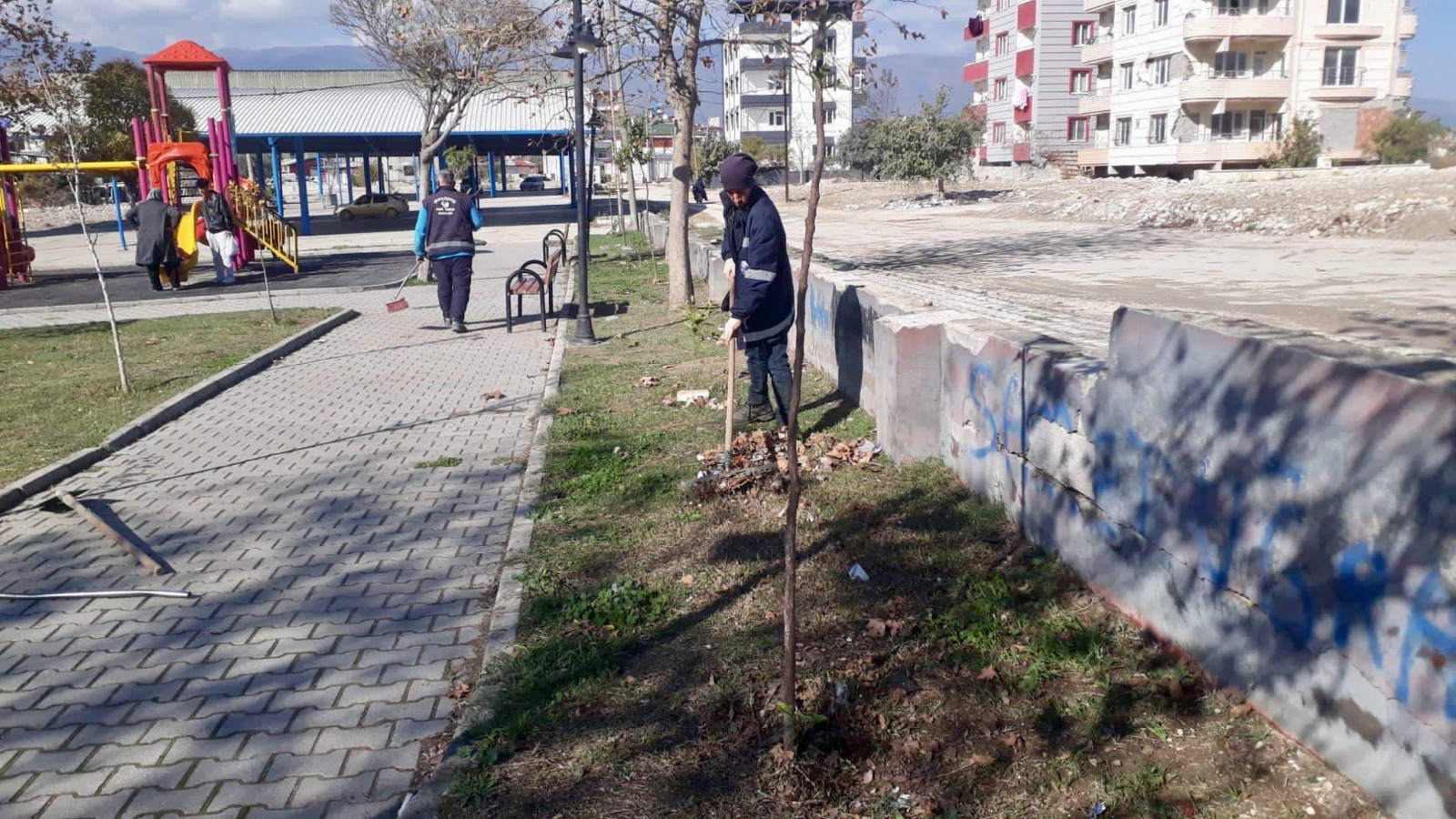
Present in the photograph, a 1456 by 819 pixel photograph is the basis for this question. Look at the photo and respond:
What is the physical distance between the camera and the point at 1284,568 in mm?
3092

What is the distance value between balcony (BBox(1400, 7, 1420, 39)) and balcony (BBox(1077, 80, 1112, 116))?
11.9 m

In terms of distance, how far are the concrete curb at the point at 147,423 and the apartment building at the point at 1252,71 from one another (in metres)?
42.7

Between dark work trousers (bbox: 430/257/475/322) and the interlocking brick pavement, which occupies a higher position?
dark work trousers (bbox: 430/257/475/322)

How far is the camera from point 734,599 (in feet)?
15.2

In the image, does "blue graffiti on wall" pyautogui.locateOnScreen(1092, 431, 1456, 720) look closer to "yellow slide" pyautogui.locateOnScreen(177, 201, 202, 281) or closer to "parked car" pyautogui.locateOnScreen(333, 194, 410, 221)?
"yellow slide" pyautogui.locateOnScreen(177, 201, 202, 281)

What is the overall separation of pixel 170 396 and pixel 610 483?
5.27 metres

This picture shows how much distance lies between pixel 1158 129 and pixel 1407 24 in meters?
10.2

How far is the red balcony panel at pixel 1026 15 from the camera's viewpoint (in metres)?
60.1

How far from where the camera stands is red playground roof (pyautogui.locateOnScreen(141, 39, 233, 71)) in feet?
80.0

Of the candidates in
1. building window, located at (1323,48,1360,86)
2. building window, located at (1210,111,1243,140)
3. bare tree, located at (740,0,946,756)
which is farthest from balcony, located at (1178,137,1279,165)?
bare tree, located at (740,0,946,756)

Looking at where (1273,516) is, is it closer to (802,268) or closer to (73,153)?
(802,268)

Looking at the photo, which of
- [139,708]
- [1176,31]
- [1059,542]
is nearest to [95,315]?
[139,708]

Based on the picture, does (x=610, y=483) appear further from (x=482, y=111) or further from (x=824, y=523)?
(x=482, y=111)

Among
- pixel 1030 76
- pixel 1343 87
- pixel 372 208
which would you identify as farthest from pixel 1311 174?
pixel 372 208
